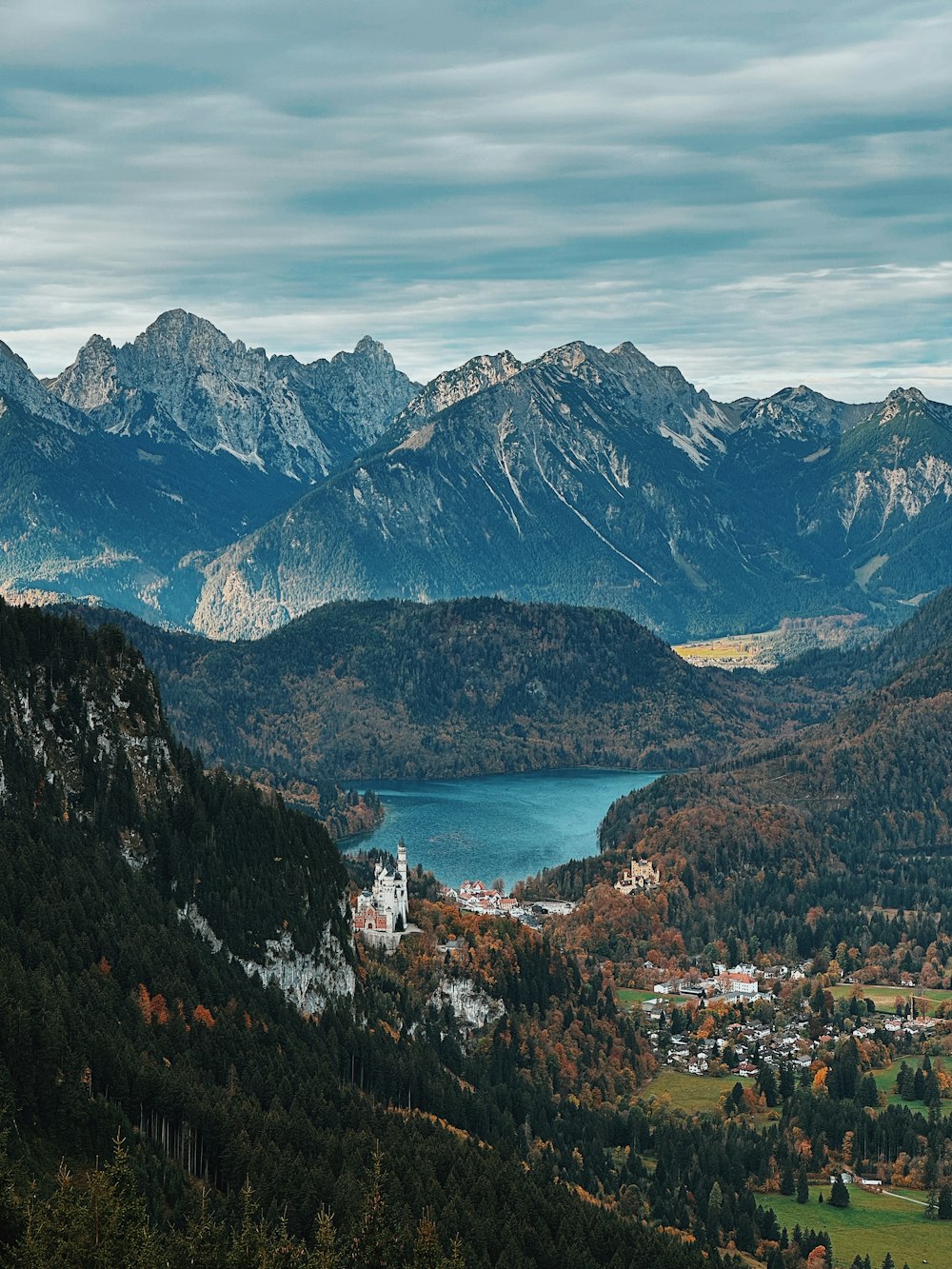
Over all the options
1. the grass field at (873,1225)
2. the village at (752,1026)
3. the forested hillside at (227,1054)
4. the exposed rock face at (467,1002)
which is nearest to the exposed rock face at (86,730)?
the forested hillside at (227,1054)

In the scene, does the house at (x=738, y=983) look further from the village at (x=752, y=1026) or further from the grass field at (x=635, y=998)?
the grass field at (x=635, y=998)

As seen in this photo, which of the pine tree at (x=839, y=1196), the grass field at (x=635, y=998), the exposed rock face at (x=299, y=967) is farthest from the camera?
the grass field at (x=635, y=998)

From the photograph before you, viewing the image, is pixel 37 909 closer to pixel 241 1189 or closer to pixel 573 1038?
pixel 241 1189

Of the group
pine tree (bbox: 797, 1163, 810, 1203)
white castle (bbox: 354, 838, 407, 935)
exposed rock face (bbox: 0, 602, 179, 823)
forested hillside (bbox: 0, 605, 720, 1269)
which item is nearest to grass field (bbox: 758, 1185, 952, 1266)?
pine tree (bbox: 797, 1163, 810, 1203)

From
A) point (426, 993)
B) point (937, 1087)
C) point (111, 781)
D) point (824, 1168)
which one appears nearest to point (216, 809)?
point (111, 781)

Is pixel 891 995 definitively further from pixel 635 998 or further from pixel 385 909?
pixel 385 909
